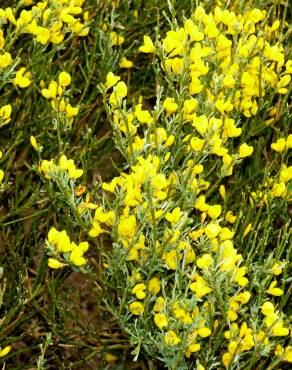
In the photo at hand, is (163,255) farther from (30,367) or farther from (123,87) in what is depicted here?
(30,367)

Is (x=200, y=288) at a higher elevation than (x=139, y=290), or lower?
higher

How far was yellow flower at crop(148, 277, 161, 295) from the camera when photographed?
1.91m

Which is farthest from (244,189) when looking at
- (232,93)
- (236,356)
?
(236,356)

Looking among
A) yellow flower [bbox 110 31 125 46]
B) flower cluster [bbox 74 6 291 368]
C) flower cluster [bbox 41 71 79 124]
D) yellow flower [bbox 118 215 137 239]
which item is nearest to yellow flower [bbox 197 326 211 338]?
flower cluster [bbox 74 6 291 368]

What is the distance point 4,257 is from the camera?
2613mm

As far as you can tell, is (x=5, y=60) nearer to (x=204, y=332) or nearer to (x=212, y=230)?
(x=212, y=230)

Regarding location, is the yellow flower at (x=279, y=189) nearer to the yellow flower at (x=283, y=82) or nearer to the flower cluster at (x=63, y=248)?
the yellow flower at (x=283, y=82)

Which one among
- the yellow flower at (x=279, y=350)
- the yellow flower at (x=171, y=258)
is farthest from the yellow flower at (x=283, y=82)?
the yellow flower at (x=279, y=350)

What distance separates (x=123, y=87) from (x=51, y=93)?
0.39m

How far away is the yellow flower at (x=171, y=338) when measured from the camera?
1.71m

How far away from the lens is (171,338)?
172cm

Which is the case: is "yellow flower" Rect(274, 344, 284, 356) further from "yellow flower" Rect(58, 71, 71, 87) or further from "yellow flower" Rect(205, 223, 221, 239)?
"yellow flower" Rect(58, 71, 71, 87)

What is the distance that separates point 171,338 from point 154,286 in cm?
22

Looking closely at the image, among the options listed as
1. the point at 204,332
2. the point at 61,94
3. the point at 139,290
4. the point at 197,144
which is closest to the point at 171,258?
the point at 139,290
